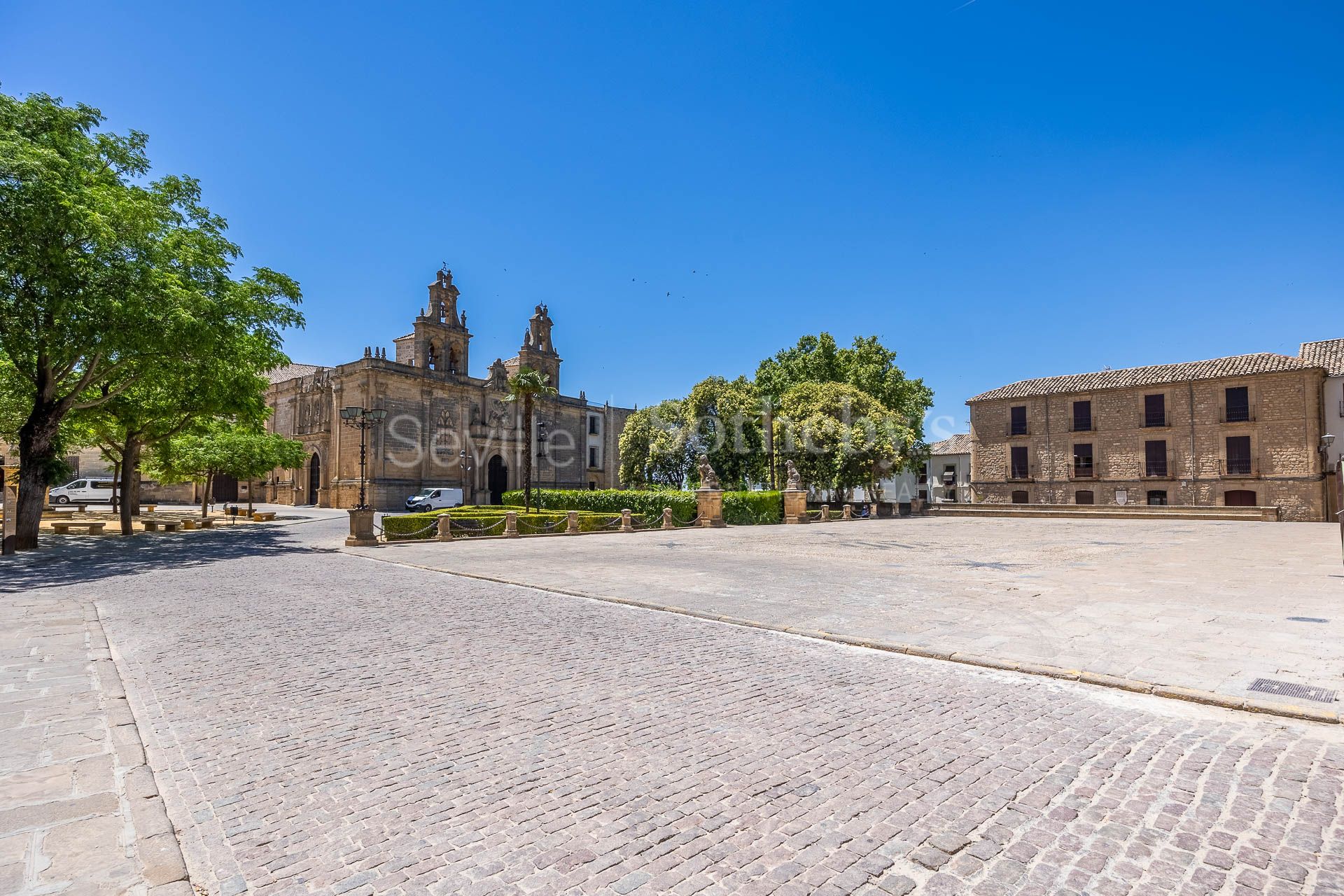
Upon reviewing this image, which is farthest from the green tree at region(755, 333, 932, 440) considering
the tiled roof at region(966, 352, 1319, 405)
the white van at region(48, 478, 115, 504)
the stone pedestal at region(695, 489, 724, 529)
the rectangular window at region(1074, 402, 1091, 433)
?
the white van at region(48, 478, 115, 504)

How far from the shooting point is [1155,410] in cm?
3806

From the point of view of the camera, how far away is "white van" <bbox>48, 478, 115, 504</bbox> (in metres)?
43.8

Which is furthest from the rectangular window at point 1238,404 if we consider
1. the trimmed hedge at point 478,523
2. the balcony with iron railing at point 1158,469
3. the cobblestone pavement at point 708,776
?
the cobblestone pavement at point 708,776

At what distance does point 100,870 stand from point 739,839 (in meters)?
2.57

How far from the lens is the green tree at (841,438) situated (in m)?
34.9

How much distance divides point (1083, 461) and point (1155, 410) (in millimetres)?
4587

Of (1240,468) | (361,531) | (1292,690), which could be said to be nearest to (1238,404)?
(1240,468)

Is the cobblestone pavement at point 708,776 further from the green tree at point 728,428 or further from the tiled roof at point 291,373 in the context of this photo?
the tiled roof at point 291,373

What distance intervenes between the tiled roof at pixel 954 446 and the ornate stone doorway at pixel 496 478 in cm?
3646

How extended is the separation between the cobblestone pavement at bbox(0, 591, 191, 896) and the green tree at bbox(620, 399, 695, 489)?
35.0 meters

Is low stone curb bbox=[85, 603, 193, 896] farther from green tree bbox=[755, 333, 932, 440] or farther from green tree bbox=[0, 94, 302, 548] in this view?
green tree bbox=[755, 333, 932, 440]

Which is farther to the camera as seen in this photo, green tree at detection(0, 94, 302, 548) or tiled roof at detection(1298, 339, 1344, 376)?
tiled roof at detection(1298, 339, 1344, 376)

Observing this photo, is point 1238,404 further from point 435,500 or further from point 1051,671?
point 435,500

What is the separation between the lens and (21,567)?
1315 centimetres
